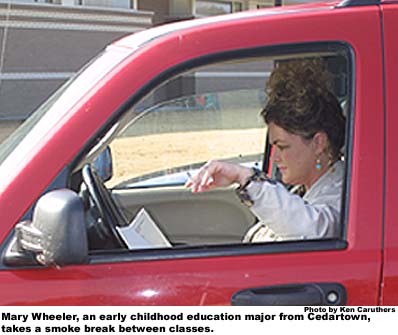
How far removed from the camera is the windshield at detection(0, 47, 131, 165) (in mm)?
1567

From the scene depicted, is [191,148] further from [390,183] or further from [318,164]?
[390,183]

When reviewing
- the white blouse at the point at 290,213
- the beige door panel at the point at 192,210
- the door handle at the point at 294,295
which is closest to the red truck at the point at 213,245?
the door handle at the point at 294,295

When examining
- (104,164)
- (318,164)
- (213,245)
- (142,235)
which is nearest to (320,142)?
(318,164)

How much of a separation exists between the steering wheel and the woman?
11.6 inches

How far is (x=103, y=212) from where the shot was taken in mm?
1855

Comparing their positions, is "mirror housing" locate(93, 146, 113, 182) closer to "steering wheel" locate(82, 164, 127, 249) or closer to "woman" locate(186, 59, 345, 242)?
"steering wheel" locate(82, 164, 127, 249)

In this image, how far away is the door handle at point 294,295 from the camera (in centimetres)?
146

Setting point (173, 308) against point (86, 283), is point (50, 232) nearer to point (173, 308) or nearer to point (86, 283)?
point (86, 283)

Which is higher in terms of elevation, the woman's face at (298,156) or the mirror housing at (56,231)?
the woman's face at (298,156)

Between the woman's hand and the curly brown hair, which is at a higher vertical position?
the curly brown hair

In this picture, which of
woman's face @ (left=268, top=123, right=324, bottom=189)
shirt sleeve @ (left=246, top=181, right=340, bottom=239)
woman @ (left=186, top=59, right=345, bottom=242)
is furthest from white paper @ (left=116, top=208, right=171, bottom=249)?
woman's face @ (left=268, top=123, right=324, bottom=189)

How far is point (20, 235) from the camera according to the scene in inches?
55.4

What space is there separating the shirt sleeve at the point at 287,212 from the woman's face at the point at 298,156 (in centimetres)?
23

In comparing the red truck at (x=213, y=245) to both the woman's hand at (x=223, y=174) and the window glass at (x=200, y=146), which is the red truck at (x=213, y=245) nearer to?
the window glass at (x=200, y=146)
